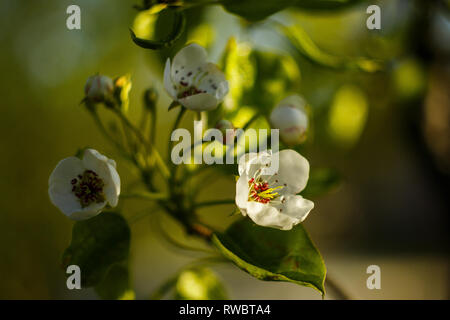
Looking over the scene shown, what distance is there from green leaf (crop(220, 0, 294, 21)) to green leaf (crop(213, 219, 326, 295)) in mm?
374

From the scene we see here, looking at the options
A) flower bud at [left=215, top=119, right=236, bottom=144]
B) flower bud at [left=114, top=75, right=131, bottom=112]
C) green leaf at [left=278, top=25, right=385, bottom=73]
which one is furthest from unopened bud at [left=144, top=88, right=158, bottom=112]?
green leaf at [left=278, top=25, right=385, bottom=73]

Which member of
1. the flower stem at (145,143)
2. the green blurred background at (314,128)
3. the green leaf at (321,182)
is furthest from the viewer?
the green blurred background at (314,128)

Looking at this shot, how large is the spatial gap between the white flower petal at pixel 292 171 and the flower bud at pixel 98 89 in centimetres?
35

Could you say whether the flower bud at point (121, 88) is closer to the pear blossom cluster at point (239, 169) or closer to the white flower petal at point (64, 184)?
the pear blossom cluster at point (239, 169)

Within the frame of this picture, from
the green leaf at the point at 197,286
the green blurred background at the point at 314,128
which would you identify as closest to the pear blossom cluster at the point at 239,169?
the green blurred background at the point at 314,128

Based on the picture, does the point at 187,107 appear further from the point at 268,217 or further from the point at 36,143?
the point at 36,143

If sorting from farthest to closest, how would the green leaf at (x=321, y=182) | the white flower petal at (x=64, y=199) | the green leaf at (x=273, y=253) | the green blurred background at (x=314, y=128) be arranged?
the green blurred background at (x=314, y=128) → the green leaf at (x=321, y=182) → the white flower petal at (x=64, y=199) → the green leaf at (x=273, y=253)

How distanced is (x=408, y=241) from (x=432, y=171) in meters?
3.82

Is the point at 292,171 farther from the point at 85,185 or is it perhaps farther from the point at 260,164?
the point at 85,185

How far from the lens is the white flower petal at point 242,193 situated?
63cm

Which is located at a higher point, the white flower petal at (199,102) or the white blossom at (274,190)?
the white flower petal at (199,102)

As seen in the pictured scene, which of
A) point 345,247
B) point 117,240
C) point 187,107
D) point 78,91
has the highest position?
point 78,91

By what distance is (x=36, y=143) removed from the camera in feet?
9.98
